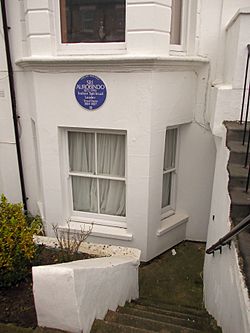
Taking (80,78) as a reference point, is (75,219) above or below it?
below

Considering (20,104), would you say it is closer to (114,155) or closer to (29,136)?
(29,136)

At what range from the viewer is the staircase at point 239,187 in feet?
7.29

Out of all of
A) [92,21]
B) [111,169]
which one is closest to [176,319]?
[111,169]

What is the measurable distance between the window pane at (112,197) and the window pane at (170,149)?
3.11ft

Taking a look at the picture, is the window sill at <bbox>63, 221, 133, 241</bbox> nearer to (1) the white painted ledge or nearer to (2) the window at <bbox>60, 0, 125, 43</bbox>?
(1) the white painted ledge

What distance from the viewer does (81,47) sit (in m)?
4.70

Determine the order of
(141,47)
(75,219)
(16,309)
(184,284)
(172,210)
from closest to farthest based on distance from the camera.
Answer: (16,309), (141,47), (184,284), (75,219), (172,210)

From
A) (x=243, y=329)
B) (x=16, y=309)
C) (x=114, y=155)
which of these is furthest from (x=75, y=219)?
(x=243, y=329)

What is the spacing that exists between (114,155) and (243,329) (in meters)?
3.75

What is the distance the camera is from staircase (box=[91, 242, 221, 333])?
3.10 metres

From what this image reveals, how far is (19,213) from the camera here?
3.48 meters

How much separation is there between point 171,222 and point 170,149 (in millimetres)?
1422

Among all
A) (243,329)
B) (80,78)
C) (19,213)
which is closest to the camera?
(243,329)

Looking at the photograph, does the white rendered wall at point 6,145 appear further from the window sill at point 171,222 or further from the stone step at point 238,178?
the stone step at point 238,178
